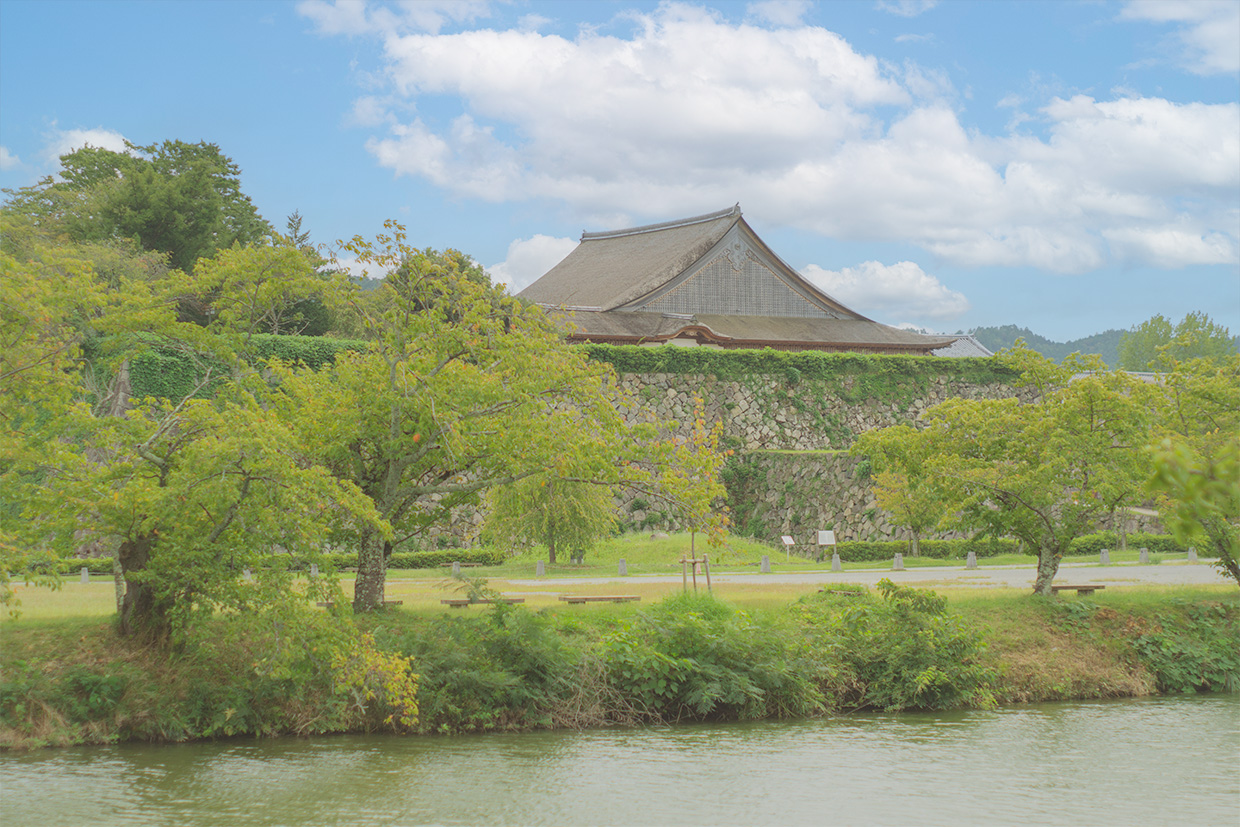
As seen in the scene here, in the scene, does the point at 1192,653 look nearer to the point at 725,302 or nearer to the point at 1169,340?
the point at 725,302

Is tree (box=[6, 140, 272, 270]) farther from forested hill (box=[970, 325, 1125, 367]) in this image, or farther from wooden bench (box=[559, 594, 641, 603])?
forested hill (box=[970, 325, 1125, 367])

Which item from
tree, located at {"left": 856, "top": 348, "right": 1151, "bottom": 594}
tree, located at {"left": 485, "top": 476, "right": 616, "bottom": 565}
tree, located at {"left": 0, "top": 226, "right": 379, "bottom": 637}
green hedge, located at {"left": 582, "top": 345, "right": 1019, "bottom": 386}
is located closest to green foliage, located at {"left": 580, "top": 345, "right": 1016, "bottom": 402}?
green hedge, located at {"left": 582, "top": 345, "right": 1019, "bottom": 386}

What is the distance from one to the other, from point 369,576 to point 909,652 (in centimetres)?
907

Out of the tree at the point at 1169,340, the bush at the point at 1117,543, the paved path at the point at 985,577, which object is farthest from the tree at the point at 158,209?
the tree at the point at 1169,340

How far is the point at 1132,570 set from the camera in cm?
2778

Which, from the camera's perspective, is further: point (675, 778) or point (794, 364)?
point (794, 364)

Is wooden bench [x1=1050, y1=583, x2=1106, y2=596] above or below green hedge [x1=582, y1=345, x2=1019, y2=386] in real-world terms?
below

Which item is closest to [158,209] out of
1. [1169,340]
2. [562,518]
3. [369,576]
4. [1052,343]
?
[562,518]

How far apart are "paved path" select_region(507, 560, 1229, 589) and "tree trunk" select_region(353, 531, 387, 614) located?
6.72 m

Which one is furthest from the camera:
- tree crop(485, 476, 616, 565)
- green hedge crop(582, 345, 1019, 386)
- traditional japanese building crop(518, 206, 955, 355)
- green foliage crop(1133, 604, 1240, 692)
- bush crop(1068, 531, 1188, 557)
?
traditional japanese building crop(518, 206, 955, 355)

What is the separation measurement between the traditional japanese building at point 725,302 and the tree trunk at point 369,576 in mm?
25470

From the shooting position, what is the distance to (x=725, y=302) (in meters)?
47.2

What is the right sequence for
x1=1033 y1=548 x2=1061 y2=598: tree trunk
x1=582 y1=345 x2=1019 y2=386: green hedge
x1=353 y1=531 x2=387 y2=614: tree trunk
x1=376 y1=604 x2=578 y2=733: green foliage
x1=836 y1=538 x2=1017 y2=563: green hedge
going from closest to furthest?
1. x1=376 y1=604 x2=578 y2=733: green foliage
2. x1=353 y1=531 x2=387 y2=614: tree trunk
3. x1=1033 y1=548 x2=1061 y2=598: tree trunk
4. x1=836 y1=538 x2=1017 y2=563: green hedge
5. x1=582 y1=345 x2=1019 y2=386: green hedge

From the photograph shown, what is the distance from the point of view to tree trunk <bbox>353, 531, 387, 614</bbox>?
668 inches
